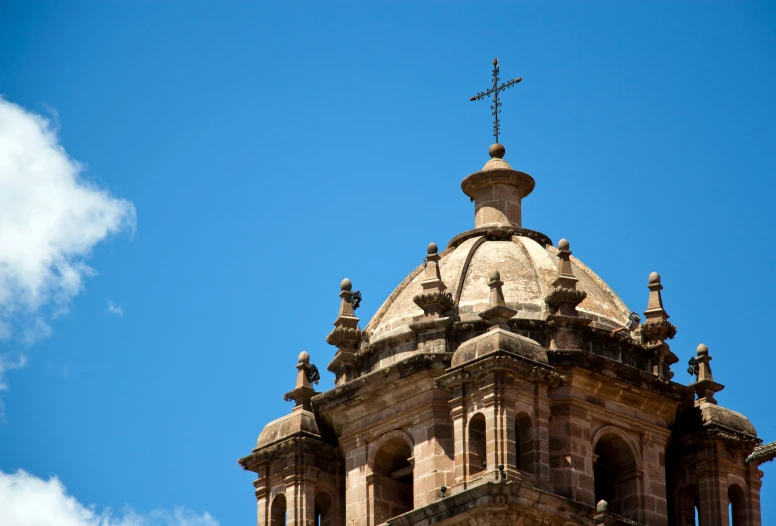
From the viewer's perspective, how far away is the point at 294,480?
2496 inches

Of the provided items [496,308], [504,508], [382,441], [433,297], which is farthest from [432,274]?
[504,508]

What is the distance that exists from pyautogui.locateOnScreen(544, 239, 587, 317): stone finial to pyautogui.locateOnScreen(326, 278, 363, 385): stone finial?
15.2ft

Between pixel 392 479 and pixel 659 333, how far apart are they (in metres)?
6.98

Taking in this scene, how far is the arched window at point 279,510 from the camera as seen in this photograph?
63688 mm

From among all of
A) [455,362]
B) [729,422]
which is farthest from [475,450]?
[729,422]

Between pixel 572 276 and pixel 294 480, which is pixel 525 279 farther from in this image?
pixel 294 480

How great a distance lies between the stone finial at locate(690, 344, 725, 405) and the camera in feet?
212

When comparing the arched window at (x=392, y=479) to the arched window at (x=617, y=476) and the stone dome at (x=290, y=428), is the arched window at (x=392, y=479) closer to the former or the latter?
the stone dome at (x=290, y=428)

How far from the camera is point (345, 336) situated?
2518 inches

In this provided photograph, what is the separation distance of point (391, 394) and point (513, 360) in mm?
3746

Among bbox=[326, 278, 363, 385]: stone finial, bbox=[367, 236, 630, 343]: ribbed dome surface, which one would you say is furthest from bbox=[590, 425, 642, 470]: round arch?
bbox=[326, 278, 363, 385]: stone finial

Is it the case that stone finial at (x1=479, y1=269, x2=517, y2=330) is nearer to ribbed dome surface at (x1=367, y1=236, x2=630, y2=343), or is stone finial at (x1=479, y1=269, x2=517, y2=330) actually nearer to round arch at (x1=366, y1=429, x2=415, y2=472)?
ribbed dome surface at (x1=367, y1=236, x2=630, y2=343)

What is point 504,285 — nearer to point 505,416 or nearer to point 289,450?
point 505,416

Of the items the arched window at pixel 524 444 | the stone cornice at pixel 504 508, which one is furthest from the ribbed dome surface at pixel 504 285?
the stone cornice at pixel 504 508
